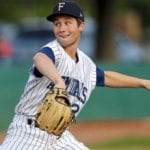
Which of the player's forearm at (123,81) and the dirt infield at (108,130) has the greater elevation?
Result: the player's forearm at (123,81)

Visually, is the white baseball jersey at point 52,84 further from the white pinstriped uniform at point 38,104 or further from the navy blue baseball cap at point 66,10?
the navy blue baseball cap at point 66,10

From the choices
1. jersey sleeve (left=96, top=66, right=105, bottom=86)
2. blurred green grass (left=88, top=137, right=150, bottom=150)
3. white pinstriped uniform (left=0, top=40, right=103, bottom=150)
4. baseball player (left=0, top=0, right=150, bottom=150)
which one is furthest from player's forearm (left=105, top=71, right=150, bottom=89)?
blurred green grass (left=88, top=137, right=150, bottom=150)

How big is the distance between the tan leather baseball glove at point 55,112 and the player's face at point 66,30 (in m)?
0.56

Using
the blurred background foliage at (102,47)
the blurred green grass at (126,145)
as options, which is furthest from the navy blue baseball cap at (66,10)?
the blurred background foliage at (102,47)

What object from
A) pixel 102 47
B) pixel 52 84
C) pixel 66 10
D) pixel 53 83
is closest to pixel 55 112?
pixel 53 83

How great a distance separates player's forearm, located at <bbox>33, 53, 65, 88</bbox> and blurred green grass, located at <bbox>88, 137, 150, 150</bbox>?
7.52 metres

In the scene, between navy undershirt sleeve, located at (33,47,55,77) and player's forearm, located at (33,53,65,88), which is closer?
player's forearm, located at (33,53,65,88)

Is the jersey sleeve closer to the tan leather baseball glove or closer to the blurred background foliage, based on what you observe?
the tan leather baseball glove

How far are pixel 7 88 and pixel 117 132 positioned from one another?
251cm

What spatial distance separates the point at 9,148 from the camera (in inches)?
259

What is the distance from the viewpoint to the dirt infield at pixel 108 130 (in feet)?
51.4

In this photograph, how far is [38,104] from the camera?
663 centimetres

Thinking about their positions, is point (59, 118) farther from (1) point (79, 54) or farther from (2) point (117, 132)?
(2) point (117, 132)

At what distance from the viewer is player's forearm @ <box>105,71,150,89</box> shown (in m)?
7.16
